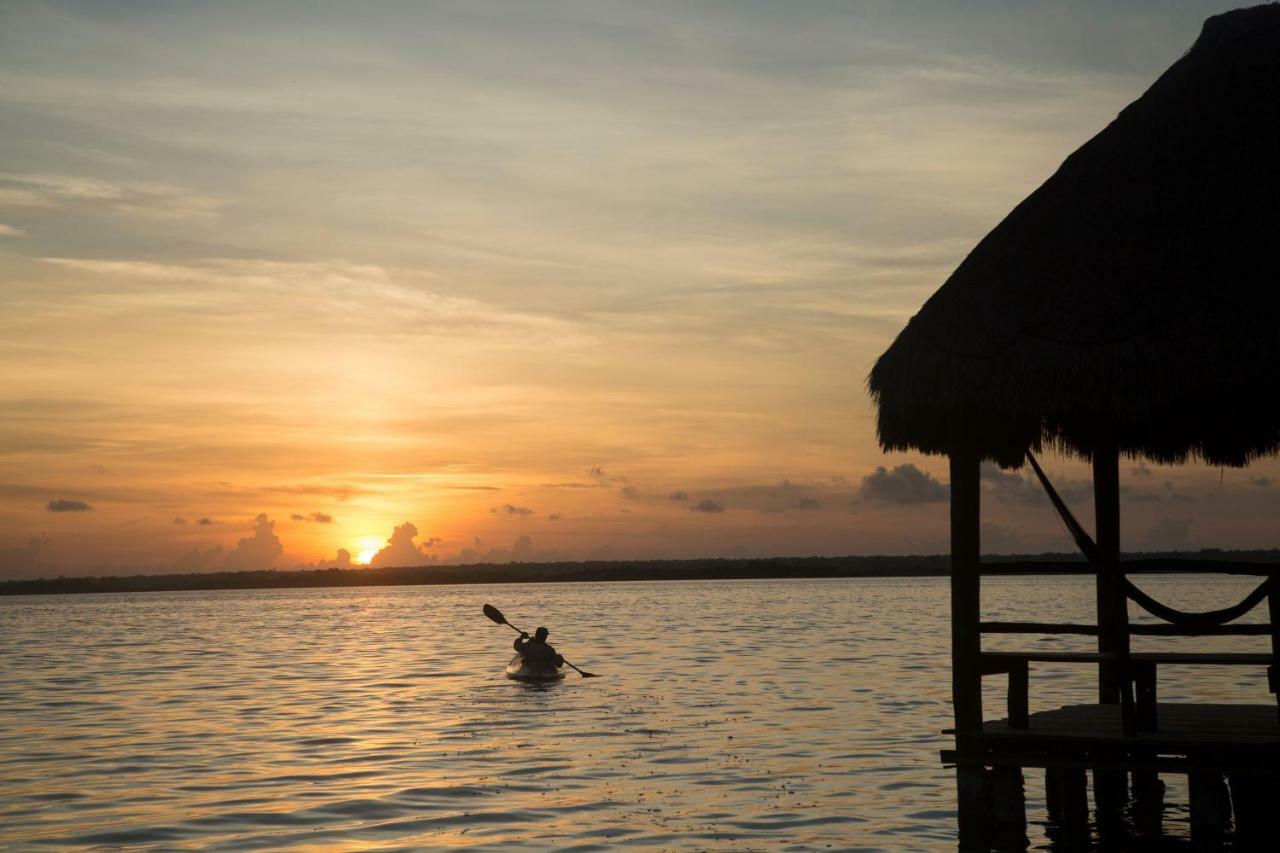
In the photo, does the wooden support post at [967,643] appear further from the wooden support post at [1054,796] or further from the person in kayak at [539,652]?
the person in kayak at [539,652]

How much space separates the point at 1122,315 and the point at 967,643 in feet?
9.57

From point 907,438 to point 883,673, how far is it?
17709 millimetres

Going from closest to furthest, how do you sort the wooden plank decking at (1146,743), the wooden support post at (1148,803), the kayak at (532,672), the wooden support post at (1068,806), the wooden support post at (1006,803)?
the wooden plank decking at (1146,743), the wooden support post at (1006,803), the wooden support post at (1068,806), the wooden support post at (1148,803), the kayak at (532,672)

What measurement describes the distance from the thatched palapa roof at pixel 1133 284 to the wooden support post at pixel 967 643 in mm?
374

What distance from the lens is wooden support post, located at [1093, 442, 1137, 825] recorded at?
44.1 feet

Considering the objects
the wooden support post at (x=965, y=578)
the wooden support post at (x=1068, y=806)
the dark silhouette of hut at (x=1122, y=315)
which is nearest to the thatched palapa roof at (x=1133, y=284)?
the dark silhouette of hut at (x=1122, y=315)

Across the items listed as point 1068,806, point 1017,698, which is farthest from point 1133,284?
point 1068,806

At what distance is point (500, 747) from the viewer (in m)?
19.8

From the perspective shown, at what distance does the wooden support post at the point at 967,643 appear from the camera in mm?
11523

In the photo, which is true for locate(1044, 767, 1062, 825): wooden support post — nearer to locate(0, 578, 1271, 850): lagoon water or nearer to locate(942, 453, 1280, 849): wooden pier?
locate(942, 453, 1280, 849): wooden pier

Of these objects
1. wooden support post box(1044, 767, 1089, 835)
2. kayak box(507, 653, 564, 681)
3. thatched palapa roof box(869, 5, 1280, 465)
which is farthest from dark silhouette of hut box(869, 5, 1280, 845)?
kayak box(507, 653, 564, 681)

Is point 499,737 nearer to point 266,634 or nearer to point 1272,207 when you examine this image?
point 1272,207

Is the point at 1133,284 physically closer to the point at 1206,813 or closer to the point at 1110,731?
the point at 1110,731

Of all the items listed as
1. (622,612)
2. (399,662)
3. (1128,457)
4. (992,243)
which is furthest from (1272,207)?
(622,612)
